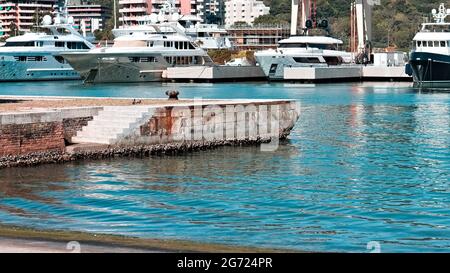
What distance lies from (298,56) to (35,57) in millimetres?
30121

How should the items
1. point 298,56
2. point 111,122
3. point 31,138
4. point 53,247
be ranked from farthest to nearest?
point 298,56 < point 111,122 < point 31,138 < point 53,247

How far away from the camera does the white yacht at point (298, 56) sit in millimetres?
106062

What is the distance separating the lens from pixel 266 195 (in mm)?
24312

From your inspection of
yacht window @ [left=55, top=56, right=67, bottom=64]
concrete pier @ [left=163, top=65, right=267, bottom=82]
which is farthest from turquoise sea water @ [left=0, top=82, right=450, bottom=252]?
yacht window @ [left=55, top=56, right=67, bottom=64]

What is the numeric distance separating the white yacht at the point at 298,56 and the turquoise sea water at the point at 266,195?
67.1 metres

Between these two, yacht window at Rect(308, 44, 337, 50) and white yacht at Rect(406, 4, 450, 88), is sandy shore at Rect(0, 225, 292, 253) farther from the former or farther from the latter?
yacht window at Rect(308, 44, 337, 50)

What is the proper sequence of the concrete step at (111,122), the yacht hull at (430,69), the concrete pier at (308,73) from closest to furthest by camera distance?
the concrete step at (111,122) → the yacht hull at (430,69) → the concrete pier at (308,73)

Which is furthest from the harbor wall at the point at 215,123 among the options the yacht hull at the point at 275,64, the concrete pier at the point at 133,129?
the yacht hull at the point at 275,64

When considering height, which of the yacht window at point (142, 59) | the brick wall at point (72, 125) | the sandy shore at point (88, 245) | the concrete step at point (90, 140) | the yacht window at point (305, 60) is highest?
the yacht window at point (142, 59)

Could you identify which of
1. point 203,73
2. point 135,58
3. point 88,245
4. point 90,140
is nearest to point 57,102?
point 90,140

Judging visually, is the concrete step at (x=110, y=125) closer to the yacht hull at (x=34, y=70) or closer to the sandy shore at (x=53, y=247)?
the sandy shore at (x=53, y=247)

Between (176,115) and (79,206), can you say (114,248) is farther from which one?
(176,115)

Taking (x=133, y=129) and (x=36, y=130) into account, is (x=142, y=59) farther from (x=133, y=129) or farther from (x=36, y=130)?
(x=36, y=130)

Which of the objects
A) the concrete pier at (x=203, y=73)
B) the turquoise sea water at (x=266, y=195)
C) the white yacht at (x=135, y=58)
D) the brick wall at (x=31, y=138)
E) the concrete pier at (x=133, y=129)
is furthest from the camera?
the concrete pier at (x=203, y=73)
